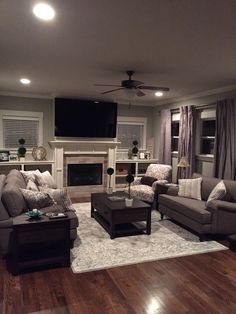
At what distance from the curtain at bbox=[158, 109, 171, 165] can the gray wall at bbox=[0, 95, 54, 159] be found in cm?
300

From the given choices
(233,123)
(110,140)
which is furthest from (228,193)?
(110,140)

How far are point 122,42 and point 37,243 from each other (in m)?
2.55

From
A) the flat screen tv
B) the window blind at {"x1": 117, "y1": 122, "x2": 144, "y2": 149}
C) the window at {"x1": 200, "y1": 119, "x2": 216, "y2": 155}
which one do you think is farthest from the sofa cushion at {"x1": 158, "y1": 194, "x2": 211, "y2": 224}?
the window blind at {"x1": 117, "y1": 122, "x2": 144, "y2": 149}

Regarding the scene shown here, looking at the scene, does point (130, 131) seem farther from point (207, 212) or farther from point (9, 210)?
point (9, 210)

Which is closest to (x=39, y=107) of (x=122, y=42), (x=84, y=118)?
(x=84, y=118)

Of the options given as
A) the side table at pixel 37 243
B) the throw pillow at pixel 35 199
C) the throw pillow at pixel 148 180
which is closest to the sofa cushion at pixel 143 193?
the throw pillow at pixel 148 180

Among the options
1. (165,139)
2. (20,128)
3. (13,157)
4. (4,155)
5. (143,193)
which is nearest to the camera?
(143,193)

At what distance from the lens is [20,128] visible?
275 inches

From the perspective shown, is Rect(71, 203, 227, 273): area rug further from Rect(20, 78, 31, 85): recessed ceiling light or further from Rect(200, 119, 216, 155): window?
Rect(20, 78, 31, 85): recessed ceiling light

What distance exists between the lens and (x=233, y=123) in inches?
200

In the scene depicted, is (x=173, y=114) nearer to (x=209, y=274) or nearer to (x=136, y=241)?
(x=136, y=241)

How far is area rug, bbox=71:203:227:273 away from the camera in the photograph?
336 centimetres

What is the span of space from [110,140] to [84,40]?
15.0 ft

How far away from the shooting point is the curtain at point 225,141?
509 cm
